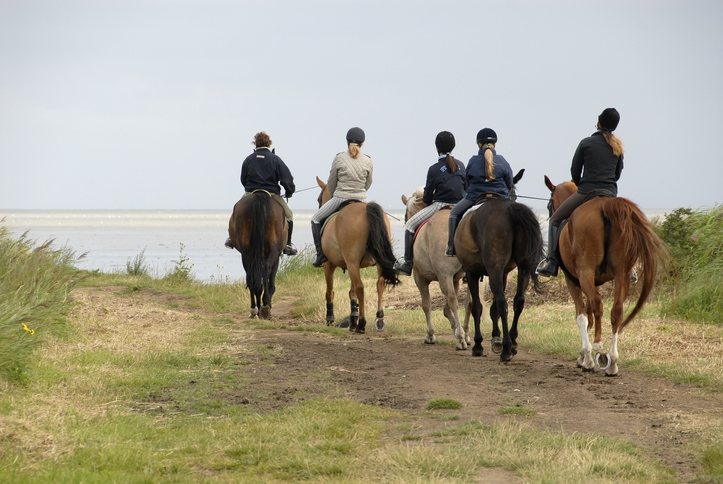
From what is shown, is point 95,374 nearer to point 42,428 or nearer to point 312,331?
point 42,428

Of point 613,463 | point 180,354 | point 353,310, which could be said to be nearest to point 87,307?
point 180,354

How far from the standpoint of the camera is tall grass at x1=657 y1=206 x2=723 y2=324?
37.7 ft

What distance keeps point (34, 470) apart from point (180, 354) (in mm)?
4303

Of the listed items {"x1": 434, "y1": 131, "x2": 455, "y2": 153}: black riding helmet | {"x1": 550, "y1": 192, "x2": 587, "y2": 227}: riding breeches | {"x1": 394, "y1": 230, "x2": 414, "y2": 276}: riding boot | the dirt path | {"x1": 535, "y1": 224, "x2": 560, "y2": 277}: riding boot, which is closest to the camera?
→ the dirt path

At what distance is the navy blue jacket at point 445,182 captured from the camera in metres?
10.8

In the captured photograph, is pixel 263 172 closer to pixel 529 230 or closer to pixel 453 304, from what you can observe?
pixel 453 304

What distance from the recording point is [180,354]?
8961 mm

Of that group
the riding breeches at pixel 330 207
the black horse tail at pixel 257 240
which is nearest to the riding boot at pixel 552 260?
the riding breeches at pixel 330 207

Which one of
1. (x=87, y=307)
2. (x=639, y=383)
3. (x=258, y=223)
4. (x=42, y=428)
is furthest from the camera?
(x=258, y=223)

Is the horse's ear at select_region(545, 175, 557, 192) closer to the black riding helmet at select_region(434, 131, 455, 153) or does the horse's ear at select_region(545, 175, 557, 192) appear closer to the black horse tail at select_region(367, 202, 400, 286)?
the black riding helmet at select_region(434, 131, 455, 153)

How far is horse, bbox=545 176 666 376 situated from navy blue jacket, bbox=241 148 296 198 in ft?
21.0

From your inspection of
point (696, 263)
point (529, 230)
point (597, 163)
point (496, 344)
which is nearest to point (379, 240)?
point (496, 344)

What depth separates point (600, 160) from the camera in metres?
8.85

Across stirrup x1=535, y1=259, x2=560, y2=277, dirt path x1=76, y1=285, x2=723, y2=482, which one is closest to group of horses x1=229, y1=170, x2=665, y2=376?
stirrup x1=535, y1=259, x2=560, y2=277
